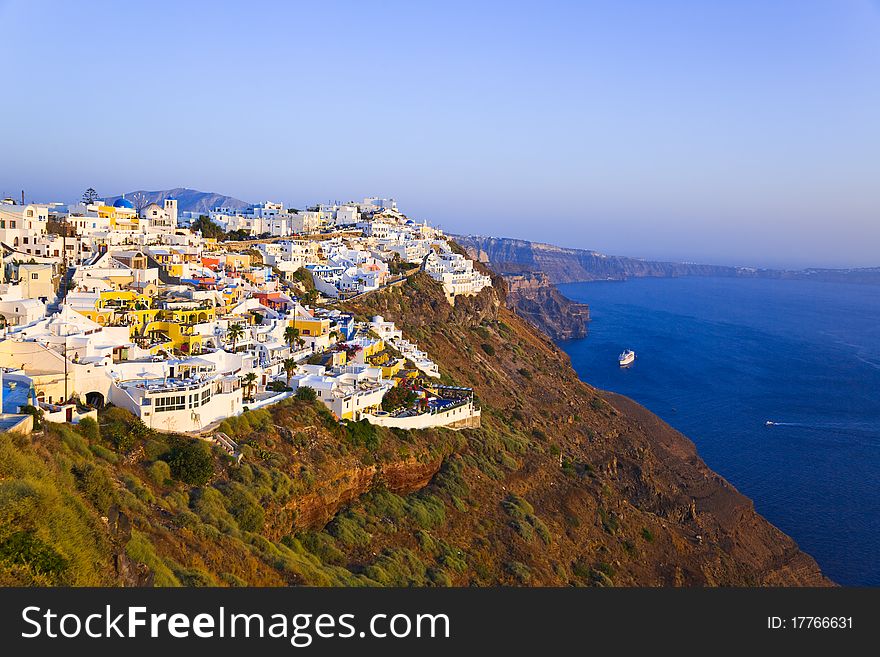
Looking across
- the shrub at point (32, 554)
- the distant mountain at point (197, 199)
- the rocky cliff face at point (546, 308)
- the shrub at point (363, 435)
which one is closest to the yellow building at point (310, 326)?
the shrub at point (363, 435)

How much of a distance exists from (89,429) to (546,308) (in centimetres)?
8440

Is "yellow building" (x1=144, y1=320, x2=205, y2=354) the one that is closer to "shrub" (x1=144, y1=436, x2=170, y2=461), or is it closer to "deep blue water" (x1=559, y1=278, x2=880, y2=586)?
"shrub" (x1=144, y1=436, x2=170, y2=461)

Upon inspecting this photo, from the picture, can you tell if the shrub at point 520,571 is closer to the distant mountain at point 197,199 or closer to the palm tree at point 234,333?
the palm tree at point 234,333

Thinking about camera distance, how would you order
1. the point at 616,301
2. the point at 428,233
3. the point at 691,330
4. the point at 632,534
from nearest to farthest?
the point at 632,534, the point at 428,233, the point at 691,330, the point at 616,301

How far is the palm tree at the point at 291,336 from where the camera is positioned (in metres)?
24.7

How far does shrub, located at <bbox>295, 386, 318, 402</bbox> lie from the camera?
19.7m

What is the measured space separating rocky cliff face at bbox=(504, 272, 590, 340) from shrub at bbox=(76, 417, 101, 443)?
218ft

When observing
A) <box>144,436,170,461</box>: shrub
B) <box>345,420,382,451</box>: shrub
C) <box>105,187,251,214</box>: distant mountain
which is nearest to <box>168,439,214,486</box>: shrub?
<box>144,436,170,461</box>: shrub

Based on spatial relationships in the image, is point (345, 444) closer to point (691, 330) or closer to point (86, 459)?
point (86, 459)

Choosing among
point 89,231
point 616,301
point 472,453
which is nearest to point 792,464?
point 472,453

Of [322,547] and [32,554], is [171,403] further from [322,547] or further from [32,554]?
[32,554]

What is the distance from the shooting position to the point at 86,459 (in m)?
12.9

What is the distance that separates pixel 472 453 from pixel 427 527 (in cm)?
526

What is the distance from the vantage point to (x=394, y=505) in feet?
60.8
